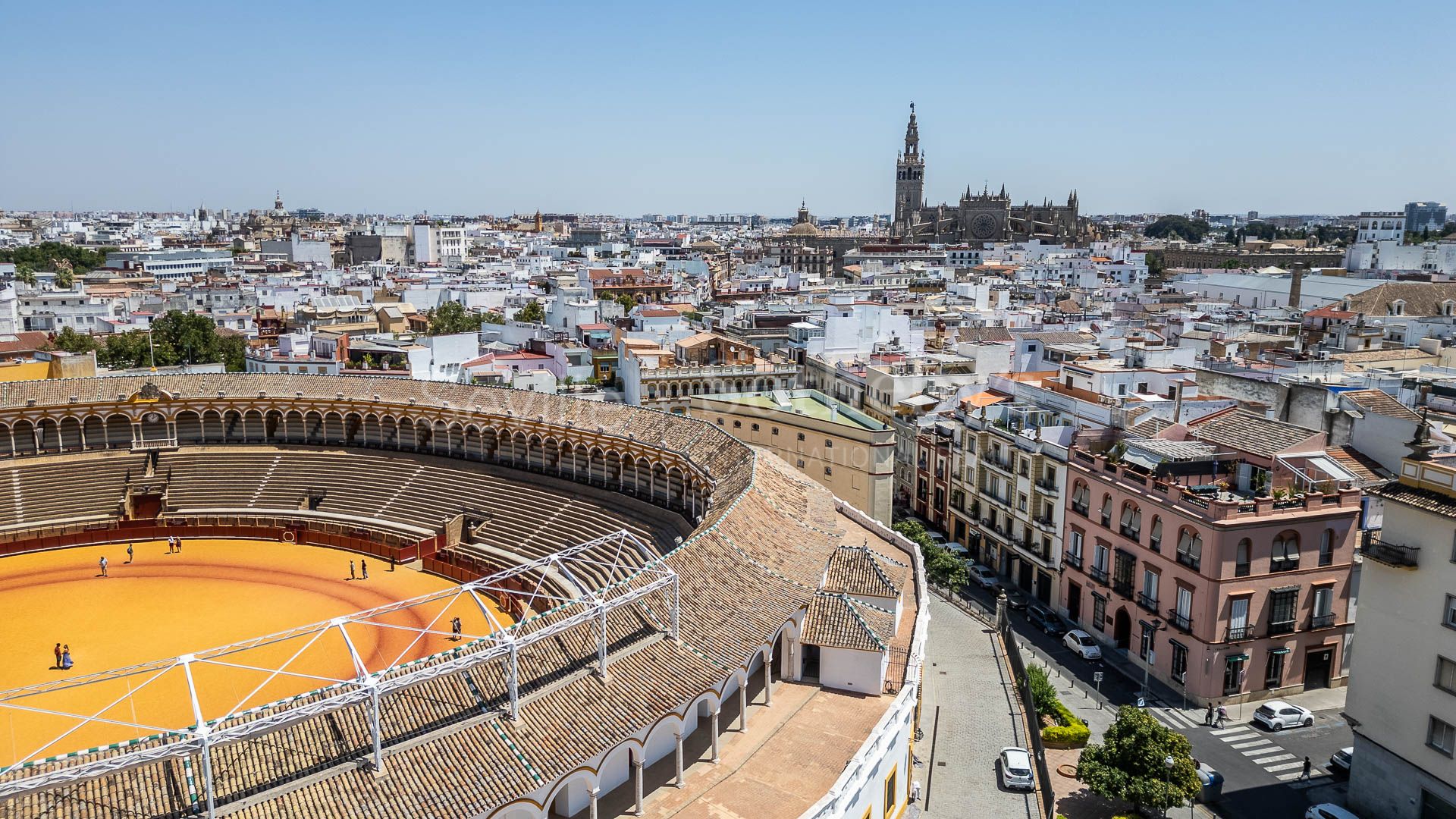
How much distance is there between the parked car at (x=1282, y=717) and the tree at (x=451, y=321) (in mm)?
69721

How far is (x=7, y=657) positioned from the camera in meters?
35.9

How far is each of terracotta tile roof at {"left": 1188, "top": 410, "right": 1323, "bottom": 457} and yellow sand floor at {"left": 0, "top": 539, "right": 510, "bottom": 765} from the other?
31526 millimetres

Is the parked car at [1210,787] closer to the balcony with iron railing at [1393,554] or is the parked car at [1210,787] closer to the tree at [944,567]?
the balcony with iron railing at [1393,554]

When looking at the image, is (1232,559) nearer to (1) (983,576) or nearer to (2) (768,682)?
(1) (983,576)

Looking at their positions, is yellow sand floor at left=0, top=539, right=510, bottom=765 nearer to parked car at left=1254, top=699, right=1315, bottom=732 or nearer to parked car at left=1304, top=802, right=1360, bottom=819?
parked car at left=1304, top=802, right=1360, bottom=819

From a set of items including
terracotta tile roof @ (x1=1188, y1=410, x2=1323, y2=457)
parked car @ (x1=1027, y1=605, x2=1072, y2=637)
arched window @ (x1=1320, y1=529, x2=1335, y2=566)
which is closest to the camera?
arched window @ (x1=1320, y1=529, x2=1335, y2=566)

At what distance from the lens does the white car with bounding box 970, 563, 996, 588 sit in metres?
50.2

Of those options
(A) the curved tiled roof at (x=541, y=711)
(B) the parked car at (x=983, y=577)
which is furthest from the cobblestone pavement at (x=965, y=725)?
(B) the parked car at (x=983, y=577)

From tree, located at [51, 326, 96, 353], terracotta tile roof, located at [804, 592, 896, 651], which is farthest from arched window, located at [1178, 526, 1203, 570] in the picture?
tree, located at [51, 326, 96, 353]

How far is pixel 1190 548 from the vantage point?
37844 mm

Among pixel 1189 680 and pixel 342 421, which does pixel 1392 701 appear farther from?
pixel 342 421

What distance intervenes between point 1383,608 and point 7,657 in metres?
46.3

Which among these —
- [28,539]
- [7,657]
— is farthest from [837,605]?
[28,539]

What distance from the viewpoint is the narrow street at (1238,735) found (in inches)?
1243
